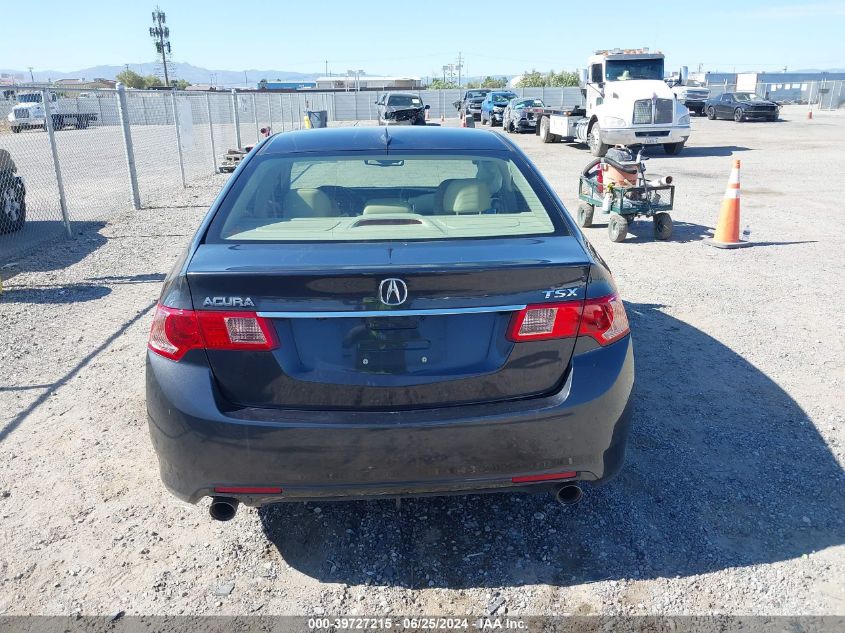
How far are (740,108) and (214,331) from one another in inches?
1526

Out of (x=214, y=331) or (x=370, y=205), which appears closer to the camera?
(x=214, y=331)

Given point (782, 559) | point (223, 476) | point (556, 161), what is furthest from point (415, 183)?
point (556, 161)

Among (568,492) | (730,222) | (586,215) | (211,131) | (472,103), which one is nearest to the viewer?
(568,492)

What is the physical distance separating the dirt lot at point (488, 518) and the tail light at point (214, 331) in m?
1.02

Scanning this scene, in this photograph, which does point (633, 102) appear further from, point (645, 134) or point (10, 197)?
point (10, 197)

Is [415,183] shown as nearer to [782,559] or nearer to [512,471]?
[512,471]

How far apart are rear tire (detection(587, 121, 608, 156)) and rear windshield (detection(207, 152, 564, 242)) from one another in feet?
57.6

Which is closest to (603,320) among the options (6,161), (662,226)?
(662,226)

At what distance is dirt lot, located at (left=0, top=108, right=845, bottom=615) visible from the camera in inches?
107

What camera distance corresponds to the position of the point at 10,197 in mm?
9305

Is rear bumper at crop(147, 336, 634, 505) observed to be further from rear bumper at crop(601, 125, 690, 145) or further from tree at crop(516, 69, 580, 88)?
tree at crop(516, 69, 580, 88)

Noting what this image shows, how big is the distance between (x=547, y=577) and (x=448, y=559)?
1.36ft

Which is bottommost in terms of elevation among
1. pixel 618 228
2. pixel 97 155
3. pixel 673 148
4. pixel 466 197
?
pixel 618 228

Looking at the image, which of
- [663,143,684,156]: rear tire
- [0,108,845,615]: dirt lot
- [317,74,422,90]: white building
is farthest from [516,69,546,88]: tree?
[0,108,845,615]: dirt lot
